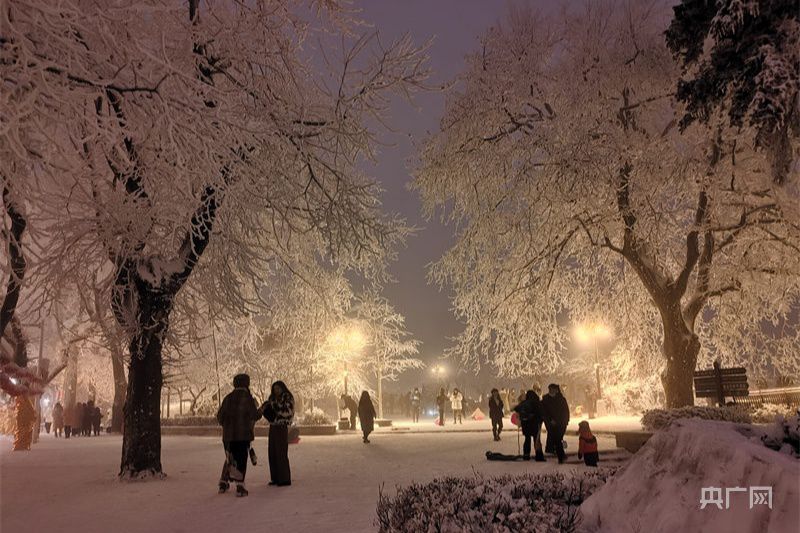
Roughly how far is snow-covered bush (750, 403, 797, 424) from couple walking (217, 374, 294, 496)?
13399 millimetres

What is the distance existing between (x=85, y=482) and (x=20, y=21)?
8.74m

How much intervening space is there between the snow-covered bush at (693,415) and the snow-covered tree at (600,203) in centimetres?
235

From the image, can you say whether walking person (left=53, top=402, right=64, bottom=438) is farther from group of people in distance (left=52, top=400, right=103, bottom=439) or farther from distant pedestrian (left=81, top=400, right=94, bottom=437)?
distant pedestrian (left=81, top=400, right=94, bottom=437)

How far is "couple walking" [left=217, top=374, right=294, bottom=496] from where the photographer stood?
33.0ft

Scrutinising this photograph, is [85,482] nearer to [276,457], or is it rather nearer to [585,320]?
[276,457]

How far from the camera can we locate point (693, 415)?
44.4 ft

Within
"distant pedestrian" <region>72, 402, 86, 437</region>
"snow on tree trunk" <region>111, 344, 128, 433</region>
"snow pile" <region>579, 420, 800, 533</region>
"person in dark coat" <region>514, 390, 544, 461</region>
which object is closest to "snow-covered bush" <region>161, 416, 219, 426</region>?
"snow on tree trunk" <region>111, 344, 128, 433</region>

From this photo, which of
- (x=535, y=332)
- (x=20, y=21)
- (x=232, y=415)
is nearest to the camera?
(x=20, y=21)

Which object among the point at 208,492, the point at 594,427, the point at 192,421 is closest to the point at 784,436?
the point at 208,492

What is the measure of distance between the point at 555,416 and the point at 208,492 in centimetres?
768

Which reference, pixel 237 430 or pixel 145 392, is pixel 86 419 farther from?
pixel 237 430

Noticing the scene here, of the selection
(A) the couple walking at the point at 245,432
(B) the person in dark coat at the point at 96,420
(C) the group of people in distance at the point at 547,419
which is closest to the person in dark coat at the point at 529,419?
(C) the group of people in distance at the point at 547,419

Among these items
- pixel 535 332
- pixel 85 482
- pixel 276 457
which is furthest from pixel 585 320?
pixel 85 482

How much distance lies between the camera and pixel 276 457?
1067cm
